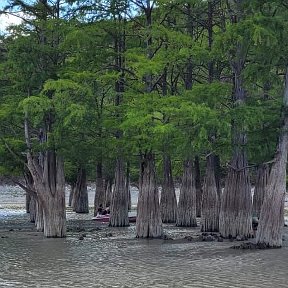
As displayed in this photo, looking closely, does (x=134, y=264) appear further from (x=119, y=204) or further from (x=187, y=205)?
(x=187, y=205)

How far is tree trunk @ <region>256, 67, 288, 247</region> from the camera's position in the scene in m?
19.3

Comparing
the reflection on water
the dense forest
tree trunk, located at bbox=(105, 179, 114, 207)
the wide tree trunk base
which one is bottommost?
the reflection on water

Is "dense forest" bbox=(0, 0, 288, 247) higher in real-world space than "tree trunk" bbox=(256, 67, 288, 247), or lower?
higher

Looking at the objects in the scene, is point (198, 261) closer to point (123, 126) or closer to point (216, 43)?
point (123, 126)

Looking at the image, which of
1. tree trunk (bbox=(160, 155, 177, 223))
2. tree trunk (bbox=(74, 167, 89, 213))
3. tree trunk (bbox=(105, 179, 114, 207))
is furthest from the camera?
tree trunk (bbox=(74, 167, 89, 213))

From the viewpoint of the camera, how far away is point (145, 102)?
2116cm

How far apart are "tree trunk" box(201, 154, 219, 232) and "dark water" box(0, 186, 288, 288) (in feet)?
18.5

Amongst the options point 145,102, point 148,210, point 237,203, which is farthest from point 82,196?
point 145,102

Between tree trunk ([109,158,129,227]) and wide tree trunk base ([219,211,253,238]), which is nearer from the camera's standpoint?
wide tree trunk base ([219,211,253,238])

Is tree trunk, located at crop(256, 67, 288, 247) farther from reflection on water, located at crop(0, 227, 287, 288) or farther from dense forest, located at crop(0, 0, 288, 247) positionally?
reflection on water, located at crop(0, 227, 287, 288)

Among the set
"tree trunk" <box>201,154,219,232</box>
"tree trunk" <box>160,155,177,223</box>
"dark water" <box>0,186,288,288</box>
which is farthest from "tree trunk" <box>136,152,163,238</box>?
"tree trunk" <box>160,155,177,223</box>

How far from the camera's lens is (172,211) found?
114 feet

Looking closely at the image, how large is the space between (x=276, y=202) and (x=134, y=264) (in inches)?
216

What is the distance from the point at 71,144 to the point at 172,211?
41.2ft
